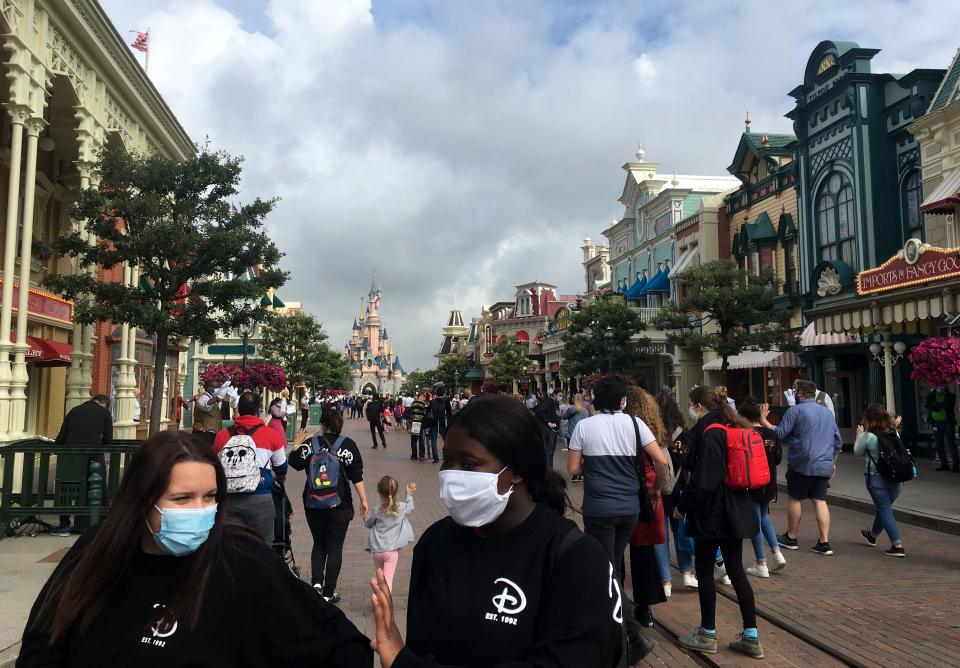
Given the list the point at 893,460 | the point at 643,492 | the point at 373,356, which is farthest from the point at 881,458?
the point at 373,356

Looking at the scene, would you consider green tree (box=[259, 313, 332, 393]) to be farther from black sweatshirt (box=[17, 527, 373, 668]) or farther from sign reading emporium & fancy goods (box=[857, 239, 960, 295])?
black sweatshirt (box=[17, 527, 373, 668])

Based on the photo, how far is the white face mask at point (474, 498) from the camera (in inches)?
86.6

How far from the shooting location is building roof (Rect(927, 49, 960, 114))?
1885cm

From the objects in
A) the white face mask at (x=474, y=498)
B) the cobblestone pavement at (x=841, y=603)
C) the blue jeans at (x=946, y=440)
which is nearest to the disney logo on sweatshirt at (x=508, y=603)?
the white face mask at (x=474, y=498)

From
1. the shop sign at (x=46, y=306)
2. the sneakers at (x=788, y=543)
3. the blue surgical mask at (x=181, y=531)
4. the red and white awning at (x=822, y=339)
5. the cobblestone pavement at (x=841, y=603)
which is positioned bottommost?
the cobblestone pavement at (x=841, y=603)

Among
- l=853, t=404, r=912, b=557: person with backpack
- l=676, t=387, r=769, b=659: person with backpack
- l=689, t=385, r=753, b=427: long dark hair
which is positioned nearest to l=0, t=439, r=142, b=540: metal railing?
l=689, t=385, r=753, b=427: long dark hair

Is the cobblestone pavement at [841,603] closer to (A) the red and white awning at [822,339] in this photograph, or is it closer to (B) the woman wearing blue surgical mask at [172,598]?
(B) the woman wearing blue surgical mask at [172,598]

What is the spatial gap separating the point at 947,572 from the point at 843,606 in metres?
2.10

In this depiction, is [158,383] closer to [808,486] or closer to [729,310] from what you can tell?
[808,486]

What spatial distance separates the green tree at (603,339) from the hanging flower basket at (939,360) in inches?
653

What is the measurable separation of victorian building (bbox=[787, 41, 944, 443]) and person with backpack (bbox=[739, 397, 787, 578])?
11.1 m

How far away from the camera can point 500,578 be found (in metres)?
2.09

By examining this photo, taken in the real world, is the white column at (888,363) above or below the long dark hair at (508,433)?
above

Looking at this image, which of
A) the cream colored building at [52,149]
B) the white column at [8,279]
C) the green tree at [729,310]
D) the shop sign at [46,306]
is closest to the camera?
the white column at [8,279]
